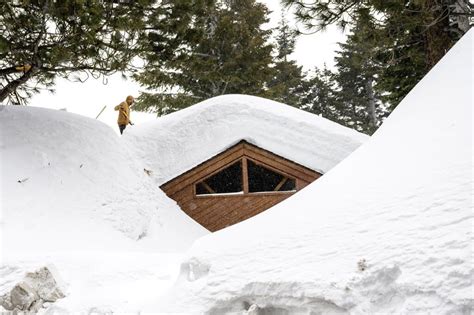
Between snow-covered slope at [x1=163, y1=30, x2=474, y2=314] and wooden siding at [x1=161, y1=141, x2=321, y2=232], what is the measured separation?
5.96 metres

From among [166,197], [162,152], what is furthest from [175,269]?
[162,152]

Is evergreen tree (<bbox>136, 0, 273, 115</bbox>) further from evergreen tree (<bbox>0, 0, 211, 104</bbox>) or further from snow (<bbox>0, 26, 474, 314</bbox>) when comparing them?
snow (<bbox>0, 26, 474, 314</bbox>)

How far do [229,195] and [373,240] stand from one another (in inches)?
308

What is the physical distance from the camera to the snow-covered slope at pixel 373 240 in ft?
8.26

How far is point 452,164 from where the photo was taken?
317 centimetres

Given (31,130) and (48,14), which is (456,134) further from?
(31,130)

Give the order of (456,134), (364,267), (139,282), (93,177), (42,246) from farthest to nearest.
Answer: (93,177)
(42,246)
(139,282)
(456,134)
(364,267)

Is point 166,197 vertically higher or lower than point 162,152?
lower

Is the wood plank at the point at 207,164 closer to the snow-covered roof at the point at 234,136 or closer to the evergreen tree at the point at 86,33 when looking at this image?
the snow-covered roof at the point at 234,136

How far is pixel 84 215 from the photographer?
25.5ft

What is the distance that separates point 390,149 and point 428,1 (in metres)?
5.60

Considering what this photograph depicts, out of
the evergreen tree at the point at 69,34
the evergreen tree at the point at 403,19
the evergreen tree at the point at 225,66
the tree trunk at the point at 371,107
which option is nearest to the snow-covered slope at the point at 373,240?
the evergreen tree at the point at 403,19

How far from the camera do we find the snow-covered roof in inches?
431

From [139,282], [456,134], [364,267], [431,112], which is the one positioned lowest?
[139,282]
